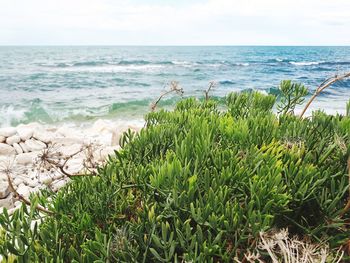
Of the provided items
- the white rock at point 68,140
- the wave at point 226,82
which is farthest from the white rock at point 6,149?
the wave at point 226,82

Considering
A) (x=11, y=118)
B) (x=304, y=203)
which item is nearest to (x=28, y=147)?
(x=11, y=118)

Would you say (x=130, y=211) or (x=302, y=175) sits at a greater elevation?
(x=302, y=175)

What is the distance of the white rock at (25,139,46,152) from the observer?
34.3 ft

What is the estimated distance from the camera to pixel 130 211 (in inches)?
76.4

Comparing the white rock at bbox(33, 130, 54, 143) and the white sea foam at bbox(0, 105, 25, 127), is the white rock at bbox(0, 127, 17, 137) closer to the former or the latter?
the white rock at bbox(33, 130, 54, 143)

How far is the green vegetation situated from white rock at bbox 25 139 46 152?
8.99 metres

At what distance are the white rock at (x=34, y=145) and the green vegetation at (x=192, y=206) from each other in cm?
899

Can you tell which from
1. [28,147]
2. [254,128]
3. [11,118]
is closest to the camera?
[254,128]

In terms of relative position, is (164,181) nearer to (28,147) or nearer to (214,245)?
(214,245)

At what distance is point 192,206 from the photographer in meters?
1.48

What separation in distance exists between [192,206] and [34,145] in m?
10.0

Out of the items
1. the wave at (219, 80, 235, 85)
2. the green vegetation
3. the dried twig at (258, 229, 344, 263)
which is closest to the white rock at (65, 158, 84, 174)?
the green vegetation

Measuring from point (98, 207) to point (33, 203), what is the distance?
0.31m

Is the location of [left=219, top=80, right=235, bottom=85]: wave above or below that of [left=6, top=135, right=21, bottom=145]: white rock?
below
